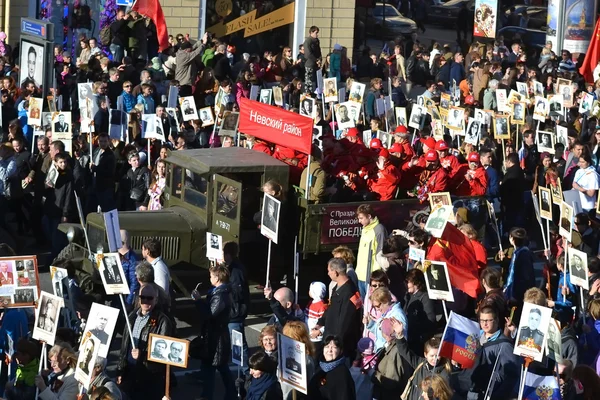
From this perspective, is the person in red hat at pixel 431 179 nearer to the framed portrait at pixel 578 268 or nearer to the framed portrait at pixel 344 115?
the framed portrait at pixel 578 268

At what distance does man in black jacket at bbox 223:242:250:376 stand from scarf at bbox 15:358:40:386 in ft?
6.02

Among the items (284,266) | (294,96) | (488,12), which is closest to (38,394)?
(284,266)

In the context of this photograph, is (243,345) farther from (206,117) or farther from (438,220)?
(206,117)

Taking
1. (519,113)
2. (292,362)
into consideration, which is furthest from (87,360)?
(519,113)

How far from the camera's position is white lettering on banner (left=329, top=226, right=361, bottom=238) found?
50.9ft

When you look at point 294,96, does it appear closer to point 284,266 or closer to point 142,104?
point 142,104

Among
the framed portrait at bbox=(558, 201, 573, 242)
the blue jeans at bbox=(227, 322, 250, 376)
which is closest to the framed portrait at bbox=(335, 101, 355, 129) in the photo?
the framed portrait at bbox=(558, 201, 573, 242)

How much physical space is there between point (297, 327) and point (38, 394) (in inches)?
84.6

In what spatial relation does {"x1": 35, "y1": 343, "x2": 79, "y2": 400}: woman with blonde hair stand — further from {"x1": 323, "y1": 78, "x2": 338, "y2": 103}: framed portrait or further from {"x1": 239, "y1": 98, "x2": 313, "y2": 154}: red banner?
{"x1": 323, "y1": 78, "x2": 338, "y2": 103}: framed portrait

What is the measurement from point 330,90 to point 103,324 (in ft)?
45.7

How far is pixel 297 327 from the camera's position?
10.5m

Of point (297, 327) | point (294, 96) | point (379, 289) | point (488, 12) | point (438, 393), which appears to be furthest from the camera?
point (488, 12)

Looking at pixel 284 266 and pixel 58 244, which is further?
pixel 58 244

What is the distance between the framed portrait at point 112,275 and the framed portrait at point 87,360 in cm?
136
